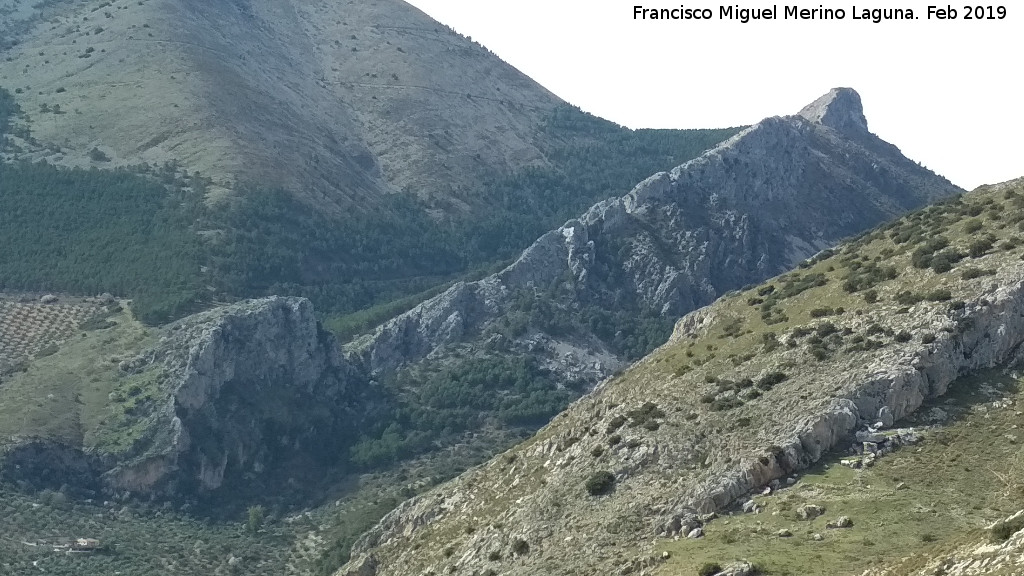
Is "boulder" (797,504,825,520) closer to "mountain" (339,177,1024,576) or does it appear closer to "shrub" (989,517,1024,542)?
"mountain" (339,177,1024,576)

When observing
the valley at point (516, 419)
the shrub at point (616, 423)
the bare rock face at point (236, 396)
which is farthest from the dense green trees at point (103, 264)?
the shrub at point (616, 423)

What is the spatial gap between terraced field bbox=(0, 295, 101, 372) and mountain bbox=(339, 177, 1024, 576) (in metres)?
87.2

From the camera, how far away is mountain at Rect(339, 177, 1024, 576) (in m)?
61.0

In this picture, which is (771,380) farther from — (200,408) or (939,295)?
(200,408)

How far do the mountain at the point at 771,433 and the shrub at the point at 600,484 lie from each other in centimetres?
12

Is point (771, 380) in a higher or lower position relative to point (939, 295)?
lower

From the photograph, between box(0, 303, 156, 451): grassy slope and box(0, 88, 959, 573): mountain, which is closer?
box(0, 303, 156, 451): grassy slope

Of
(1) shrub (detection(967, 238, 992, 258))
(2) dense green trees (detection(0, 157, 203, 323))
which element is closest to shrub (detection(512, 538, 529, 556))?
(1) shrub (detection(967, 238, 992, 258))

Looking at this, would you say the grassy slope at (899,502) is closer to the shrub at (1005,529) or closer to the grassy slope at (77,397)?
the shrub at (1005,529)

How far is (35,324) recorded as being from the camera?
6575 inches

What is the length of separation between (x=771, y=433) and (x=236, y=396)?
10882 centimetres

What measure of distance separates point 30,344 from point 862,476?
5152 inches

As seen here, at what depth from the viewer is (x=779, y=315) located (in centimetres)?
8438

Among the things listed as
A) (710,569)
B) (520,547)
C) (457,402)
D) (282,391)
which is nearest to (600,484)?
(520,547)
